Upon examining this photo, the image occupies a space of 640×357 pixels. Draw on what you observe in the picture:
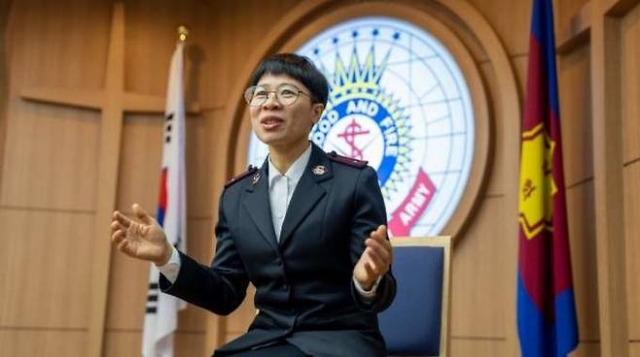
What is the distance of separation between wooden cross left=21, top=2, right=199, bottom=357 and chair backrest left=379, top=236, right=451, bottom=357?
2.07m

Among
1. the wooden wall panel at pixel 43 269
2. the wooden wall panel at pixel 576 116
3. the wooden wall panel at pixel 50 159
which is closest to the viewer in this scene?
the wooden wall panel at pixel 576 116

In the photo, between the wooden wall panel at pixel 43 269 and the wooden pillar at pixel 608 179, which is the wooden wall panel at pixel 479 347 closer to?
the wooden pillar at pixel 608 179

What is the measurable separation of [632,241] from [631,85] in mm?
548

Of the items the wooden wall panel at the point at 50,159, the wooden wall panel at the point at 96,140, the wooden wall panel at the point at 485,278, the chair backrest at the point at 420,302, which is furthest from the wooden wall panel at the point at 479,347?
the wooden wall panel at the point at 50,159

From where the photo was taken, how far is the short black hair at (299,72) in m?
1.63

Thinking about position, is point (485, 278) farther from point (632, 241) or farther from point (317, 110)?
point (317, 110)

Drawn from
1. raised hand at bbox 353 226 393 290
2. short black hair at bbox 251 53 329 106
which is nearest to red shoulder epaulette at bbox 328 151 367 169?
short black hair at bbox 251 53 329 106

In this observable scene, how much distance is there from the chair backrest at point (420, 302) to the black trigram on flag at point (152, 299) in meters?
1.77

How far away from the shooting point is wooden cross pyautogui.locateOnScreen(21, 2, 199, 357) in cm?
389

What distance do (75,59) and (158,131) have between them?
61 cm

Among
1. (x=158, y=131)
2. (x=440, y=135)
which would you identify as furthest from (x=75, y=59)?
(x=440, y=135)

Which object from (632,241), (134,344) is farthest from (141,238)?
(134,344)

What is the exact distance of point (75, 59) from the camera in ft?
13.6

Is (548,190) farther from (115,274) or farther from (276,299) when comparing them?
(115,274)
